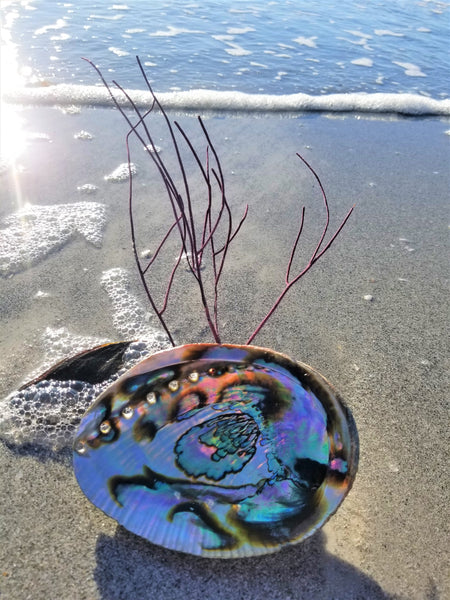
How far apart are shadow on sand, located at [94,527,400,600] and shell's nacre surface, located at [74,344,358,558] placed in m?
0.14

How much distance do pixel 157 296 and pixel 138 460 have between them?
1293 mm

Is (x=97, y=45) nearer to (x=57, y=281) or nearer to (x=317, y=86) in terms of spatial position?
(x=317, y=86)

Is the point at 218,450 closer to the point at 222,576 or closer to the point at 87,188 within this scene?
the point at 222,576

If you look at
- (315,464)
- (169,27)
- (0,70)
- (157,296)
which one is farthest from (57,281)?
(169,27)

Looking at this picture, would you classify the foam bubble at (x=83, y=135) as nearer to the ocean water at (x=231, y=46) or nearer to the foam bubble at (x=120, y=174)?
the foam bubble at (x=120, y=174)

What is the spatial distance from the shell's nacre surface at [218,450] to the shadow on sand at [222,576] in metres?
0.14

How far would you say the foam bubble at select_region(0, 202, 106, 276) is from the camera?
110 inches

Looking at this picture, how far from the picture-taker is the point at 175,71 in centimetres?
604

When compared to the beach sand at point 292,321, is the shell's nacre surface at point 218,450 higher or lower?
higher

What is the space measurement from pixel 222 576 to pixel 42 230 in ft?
7.62

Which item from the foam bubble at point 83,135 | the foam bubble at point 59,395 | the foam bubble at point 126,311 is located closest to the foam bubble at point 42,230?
the foam bubble at point 126,311

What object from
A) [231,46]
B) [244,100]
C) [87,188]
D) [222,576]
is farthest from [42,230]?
[231,46]

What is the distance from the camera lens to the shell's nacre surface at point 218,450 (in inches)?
53.7

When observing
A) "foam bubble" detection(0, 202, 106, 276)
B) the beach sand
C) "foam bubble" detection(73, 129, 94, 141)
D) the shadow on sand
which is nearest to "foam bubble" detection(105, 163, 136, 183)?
the beach sand
